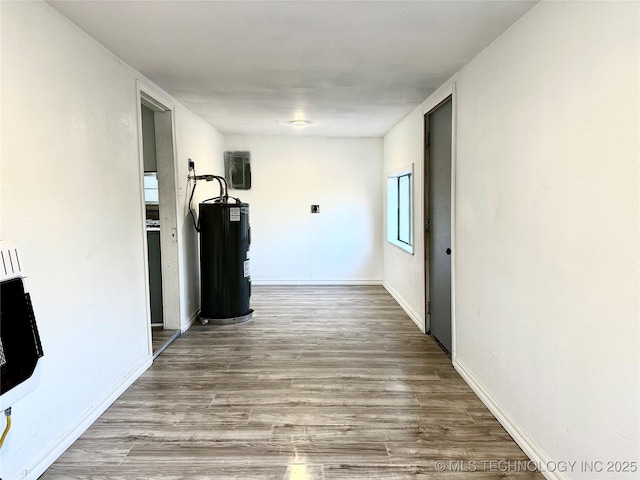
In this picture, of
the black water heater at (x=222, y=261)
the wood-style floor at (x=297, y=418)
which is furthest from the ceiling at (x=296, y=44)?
the wood-style floor at (x=297, y=418)

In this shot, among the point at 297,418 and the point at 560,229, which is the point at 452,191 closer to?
the point at 560,229

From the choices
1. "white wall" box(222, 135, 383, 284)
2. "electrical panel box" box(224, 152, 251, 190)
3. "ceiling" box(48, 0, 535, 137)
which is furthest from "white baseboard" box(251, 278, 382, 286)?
"ceiling" box(48, 0, 535, 137)

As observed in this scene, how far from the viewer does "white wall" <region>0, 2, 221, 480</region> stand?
5.84ft

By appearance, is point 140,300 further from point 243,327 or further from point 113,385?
point 243,327

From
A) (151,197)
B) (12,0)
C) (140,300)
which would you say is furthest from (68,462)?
(151,197)

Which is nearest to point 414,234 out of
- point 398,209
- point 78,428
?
point 398,209

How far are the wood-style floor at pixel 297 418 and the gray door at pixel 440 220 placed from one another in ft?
0.99

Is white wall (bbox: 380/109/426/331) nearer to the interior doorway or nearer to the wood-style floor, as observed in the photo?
the wood-style floor

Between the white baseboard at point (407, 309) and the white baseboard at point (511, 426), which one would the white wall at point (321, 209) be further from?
the white baseboard at point (511, 426)

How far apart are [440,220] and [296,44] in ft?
6.37

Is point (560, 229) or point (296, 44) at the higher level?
point (296, 44)

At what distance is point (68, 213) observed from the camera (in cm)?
213

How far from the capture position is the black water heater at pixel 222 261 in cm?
427

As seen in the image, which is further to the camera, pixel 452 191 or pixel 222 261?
pixel 222 261
